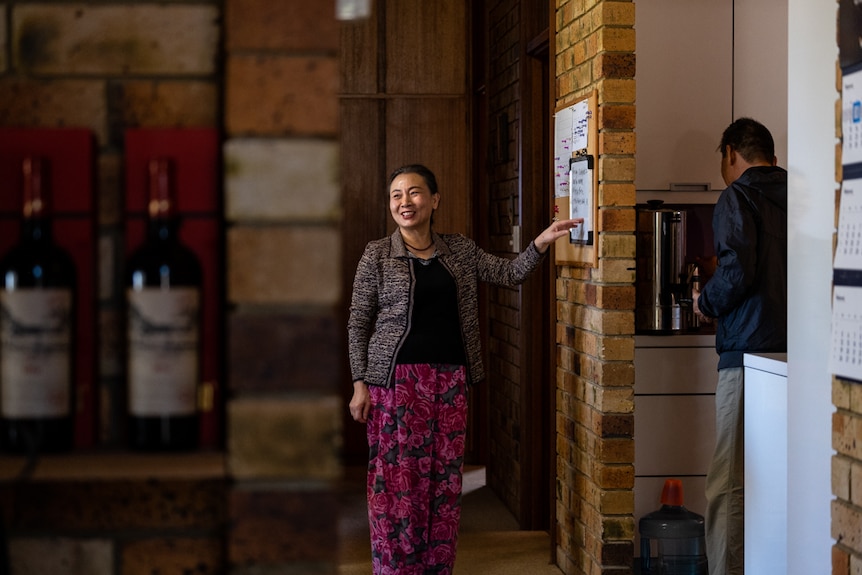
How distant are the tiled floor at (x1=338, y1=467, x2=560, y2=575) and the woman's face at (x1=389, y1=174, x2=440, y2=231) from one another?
4.91 feet

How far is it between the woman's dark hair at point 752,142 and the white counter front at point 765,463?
0.76 m

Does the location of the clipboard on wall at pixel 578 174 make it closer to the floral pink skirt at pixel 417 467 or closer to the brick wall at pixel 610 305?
the brick wall at pixel 610 305

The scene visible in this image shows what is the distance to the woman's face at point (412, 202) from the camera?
3.88 m

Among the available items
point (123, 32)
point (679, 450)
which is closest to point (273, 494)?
point (123, 32)

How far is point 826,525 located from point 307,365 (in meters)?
1.91

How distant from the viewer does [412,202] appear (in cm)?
388

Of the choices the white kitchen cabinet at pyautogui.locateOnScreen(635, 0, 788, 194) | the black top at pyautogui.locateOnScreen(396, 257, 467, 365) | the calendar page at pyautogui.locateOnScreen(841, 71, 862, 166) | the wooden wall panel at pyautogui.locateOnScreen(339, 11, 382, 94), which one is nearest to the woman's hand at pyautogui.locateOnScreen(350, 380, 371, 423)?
the black top at pyautogui.locateOnScreen(396, 257, 467, 365)

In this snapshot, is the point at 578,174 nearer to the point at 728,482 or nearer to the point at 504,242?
the point at 728,482

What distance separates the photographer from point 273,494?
3.87ft

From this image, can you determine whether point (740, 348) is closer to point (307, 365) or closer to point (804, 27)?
point (804, 27)

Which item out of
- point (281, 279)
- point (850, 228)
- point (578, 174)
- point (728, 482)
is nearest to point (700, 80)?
point (578, 174)

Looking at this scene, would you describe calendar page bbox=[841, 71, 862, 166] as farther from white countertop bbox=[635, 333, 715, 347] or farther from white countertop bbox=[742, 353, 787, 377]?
white countertop bbox=[635, 333, 715, 347]

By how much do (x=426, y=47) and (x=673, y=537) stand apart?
337cm

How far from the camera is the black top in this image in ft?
12.4
